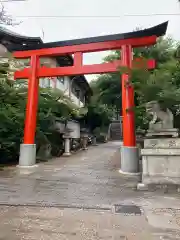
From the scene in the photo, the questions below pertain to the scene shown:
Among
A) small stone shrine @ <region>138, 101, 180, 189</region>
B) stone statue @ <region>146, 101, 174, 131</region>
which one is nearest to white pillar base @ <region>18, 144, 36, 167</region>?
small stone shrine @ <region>138, 101, 180, 189</region>

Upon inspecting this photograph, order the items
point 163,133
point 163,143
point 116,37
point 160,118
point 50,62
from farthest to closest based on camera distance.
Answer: point 50,62
point 116,37
point 160,118
point 163,133
point 163,143

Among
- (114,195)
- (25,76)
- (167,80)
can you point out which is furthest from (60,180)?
(25,76)

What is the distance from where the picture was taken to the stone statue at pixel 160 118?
6.21m

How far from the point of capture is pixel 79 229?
10.4ft

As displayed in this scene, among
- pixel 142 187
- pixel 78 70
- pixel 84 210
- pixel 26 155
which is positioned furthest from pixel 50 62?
pixel 84 210

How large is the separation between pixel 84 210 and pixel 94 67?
6.47 meters

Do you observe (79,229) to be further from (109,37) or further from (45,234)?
(109,37)

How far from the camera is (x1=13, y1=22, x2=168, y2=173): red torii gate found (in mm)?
8102

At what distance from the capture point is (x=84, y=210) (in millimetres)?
4023

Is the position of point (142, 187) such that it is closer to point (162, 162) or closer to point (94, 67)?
point (162, 162)

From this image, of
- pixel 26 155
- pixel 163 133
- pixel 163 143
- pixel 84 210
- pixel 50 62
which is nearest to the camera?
pixel 84 210

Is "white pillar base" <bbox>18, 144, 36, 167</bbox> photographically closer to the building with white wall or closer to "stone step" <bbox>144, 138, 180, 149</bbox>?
the building with white wall

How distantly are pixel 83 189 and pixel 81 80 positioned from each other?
1630 centimetres

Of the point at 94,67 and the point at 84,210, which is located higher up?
the point at 94,67
